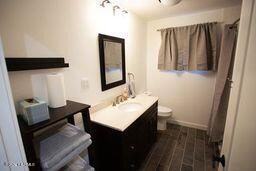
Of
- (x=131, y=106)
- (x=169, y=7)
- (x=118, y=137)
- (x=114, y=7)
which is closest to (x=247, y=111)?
(x=118, y=137)

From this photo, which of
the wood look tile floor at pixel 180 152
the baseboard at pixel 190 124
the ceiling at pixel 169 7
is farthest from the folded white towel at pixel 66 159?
the baseboard at pixel 190 124

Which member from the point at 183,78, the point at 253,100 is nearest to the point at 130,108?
the point at 183,78

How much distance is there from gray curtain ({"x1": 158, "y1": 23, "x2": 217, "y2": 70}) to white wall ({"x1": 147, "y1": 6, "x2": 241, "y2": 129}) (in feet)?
0.54

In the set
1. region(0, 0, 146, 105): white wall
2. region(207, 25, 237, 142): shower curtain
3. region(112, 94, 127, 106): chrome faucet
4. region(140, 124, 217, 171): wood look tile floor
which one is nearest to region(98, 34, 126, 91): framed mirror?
region(0, 0, 146, 105): white wall

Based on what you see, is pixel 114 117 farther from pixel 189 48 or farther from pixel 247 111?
pixel 189 48

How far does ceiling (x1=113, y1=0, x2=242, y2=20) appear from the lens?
6.37 feet

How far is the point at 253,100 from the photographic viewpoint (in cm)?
57

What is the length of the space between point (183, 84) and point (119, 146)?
2012 mm

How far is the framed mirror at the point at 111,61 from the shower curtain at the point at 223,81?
1.52 metres

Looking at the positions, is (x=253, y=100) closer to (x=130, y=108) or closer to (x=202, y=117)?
(x=130, y=108)

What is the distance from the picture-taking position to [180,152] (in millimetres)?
2074

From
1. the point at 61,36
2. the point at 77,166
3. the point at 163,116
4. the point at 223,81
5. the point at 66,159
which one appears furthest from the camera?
the point at 163,116

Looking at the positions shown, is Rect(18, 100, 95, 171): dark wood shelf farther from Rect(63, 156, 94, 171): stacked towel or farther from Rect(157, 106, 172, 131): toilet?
Rect(157, 106, 172, 131): toilet

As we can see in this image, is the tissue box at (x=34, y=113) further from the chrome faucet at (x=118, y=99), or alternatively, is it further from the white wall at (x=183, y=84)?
the white wall at (x=183, y=84)
